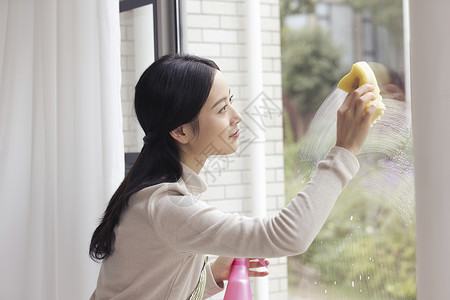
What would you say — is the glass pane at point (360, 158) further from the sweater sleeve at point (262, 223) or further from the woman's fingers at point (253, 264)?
the sweater sleeve at point (262, 223)

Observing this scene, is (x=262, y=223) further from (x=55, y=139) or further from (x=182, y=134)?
(x=55, y=139)

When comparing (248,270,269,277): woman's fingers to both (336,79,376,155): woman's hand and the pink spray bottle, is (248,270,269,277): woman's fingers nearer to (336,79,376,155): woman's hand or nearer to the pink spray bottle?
the pink spray bottle

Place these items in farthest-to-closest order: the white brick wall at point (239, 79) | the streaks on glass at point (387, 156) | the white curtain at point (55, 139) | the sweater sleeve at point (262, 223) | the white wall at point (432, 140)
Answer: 1. the white brick wall at point (239, 79)
2. the white curtain at point (55, 139)
3. the streaks on glass at point (387, 156)
4. the sweater sleeve at point (262, 223)
5. the white wall at point (432, 140)

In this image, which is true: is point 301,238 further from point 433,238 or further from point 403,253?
point 403,253

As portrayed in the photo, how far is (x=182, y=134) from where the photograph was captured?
123cm

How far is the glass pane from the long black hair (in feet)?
1.75

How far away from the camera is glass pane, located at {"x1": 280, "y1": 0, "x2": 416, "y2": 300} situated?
152 cm

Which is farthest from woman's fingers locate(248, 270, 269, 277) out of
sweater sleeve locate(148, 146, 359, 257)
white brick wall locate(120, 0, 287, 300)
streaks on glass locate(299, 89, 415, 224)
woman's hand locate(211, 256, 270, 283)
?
white brick wall locate(120, 0, 287, 300)

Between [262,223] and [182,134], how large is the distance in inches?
12.1

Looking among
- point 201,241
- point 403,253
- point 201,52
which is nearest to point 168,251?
point 201,241

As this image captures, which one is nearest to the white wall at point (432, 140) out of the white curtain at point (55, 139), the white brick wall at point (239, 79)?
the white curtain at point (55, 139)

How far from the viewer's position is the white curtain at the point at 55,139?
1.96 meters

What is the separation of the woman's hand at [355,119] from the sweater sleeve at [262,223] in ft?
0.06

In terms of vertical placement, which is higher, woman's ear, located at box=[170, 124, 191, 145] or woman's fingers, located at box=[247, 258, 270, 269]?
woman's ear, located at box=[170, 124, 191, 145]
